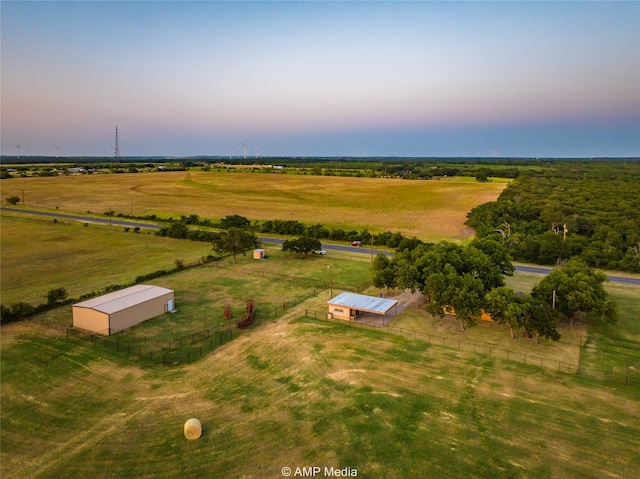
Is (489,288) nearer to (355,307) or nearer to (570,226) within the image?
(355,307)

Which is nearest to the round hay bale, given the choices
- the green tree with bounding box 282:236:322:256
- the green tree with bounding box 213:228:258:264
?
the green tree with bounding box 213:228:258:264

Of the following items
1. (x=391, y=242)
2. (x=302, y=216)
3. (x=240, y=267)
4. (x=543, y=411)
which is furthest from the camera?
(x=302, y=216)

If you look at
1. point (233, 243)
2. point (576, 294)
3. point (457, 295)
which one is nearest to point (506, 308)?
point (457, 295)

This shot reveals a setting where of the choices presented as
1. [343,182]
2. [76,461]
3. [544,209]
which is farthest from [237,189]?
[76,461]

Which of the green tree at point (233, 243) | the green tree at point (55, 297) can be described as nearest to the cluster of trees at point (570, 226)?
the green tree at point (233, 243)

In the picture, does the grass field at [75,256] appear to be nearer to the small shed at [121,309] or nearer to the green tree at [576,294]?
the small shed at [121,309]

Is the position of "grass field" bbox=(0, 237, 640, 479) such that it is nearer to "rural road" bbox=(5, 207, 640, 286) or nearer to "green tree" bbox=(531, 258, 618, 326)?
"green tree" bbox=(531, 258, 618, 326)

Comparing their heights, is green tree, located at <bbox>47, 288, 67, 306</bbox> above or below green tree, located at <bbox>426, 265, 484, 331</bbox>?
below

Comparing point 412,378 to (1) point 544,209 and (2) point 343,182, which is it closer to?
(1) point 544,209
